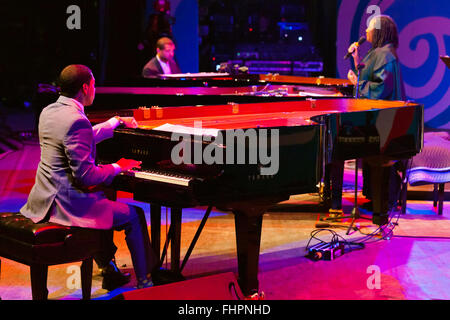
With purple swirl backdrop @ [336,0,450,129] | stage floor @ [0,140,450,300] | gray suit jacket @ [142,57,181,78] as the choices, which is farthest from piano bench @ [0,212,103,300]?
purple swirl backdrop @ [336,0,450,129]

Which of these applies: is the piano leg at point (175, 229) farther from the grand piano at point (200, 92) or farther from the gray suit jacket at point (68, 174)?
the grand piano at point (200, 92)

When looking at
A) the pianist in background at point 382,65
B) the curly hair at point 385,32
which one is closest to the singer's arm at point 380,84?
the pianist in background at point 382,65

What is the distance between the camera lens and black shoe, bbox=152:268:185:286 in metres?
3.78

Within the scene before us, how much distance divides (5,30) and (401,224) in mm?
8266

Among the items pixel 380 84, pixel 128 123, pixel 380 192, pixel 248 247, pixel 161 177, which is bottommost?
pixel 380 192

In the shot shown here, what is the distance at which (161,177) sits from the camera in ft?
10.9

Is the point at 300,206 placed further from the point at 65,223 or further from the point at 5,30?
the point at 5,30

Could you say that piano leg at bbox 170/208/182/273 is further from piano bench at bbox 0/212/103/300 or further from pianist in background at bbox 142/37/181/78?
pianist in background at bbox 142/37/181/78

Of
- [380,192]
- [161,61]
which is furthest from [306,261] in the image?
[161,61]

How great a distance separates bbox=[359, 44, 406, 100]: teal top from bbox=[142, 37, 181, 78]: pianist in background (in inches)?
115

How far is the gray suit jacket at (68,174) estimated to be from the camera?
321 cm

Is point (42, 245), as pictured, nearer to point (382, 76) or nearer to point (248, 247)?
point (248, 247)

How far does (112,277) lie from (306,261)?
Result: 54.4 inches

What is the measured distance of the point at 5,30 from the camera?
11109mm
